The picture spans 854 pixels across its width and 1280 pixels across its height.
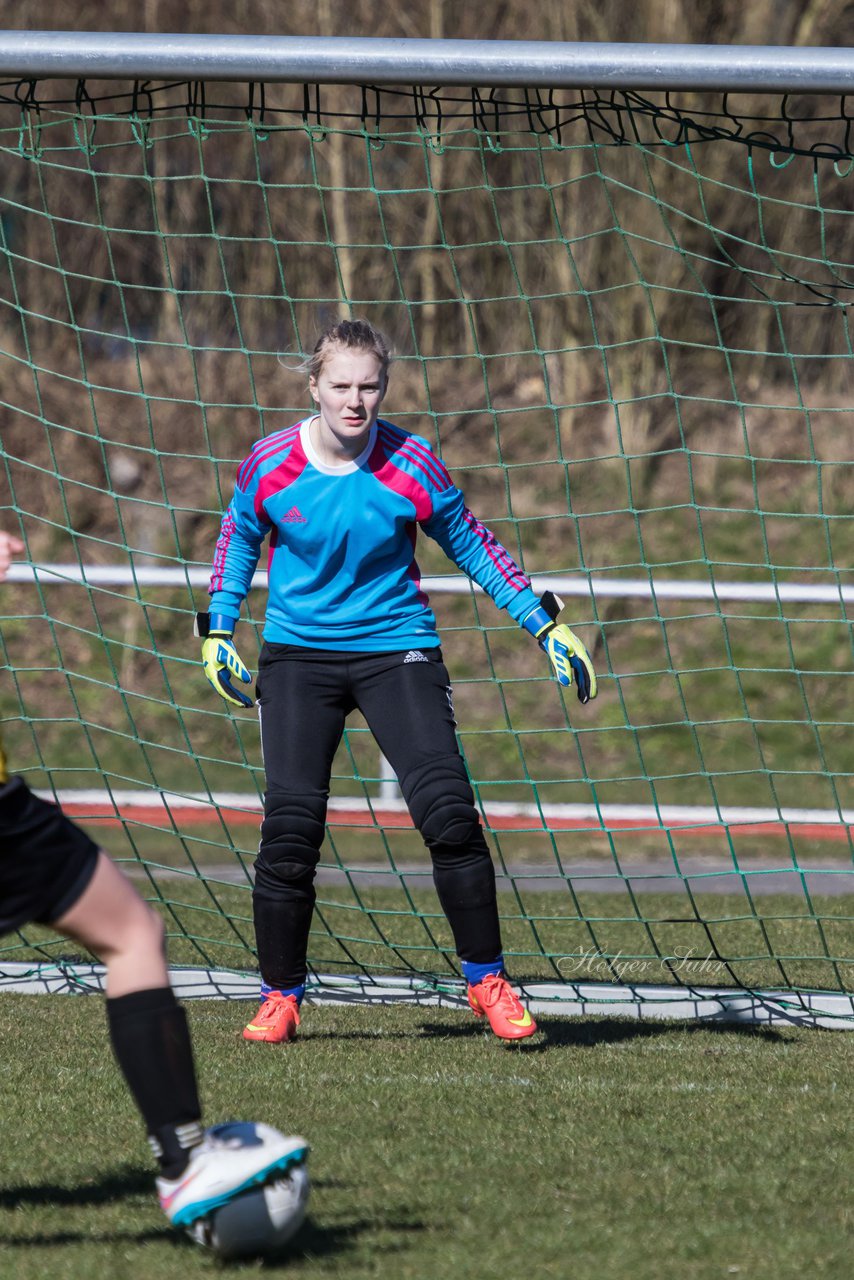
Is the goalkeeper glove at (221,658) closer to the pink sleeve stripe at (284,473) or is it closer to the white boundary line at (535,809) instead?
the pink sleeve stripe at (284,473)

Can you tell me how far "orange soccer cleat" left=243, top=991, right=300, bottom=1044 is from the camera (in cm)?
473

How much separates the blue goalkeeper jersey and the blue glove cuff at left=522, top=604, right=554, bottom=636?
0.02 metres

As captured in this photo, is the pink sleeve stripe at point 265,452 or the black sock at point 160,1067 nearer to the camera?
the black sock at point 160,1067

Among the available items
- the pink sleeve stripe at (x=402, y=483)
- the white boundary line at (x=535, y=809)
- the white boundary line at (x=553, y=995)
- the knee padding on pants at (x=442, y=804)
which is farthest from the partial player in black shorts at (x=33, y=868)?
the white boundary line at (x=535, y=809)

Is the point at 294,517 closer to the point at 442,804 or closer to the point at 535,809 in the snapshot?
the point at 442,804

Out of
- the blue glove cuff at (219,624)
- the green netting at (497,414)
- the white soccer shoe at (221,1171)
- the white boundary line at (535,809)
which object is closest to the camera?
the white soccer shoe at (221,1171)

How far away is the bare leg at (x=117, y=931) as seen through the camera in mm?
2855

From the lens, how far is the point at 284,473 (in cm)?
467

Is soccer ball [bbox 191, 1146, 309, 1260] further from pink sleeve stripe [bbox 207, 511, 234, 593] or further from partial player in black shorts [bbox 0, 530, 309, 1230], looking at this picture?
pink sleeve stripe [bbox 207, 511, 234, 593]

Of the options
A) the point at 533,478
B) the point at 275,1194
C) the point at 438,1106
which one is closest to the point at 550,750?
the point at 533,478

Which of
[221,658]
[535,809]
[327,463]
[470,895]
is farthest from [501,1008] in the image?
[535,809]

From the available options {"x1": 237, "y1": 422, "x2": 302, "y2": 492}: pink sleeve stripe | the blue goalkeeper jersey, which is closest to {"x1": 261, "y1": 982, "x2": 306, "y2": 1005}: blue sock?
the blue goalkeeper jersey

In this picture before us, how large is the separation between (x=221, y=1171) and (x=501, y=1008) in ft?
6.41

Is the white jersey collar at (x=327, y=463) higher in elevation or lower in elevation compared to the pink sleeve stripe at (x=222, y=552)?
higher
